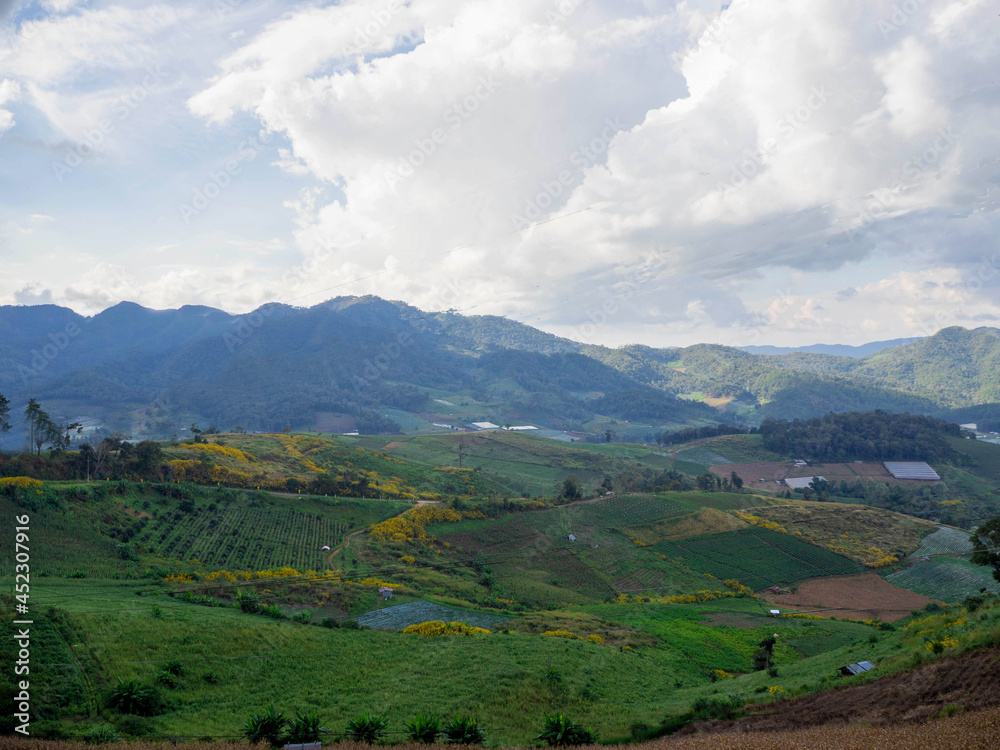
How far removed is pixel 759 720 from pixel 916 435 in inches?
8366

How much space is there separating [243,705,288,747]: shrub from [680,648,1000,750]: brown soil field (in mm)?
14469

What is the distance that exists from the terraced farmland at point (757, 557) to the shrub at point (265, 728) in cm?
6775

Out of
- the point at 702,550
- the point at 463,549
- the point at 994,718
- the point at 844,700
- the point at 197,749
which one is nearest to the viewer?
the point at 994,718

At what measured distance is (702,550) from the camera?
82.2 m

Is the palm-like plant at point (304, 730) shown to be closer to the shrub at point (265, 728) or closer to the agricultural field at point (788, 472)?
the shrub at point (265, 728)

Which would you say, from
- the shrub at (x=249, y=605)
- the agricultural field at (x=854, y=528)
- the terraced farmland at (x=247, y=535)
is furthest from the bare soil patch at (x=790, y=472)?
the shrub at (x=249, y=605)

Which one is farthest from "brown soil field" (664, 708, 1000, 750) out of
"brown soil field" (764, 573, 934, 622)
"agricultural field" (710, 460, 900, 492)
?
"agricultural field" (710, 460, 900, 492)

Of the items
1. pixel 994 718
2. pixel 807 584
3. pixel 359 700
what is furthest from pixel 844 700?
pixel 807 584

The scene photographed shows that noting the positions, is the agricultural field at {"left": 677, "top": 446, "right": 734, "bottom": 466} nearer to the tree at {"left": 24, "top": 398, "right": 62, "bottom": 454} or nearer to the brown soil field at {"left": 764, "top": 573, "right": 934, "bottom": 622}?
the brown soil field at {"left": 764, "top": 573, "right": 934, "bottom": 622}

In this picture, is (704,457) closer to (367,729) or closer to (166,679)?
(367,729)

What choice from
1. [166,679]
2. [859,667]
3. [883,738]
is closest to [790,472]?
[859,667]

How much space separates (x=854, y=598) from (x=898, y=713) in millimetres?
61959

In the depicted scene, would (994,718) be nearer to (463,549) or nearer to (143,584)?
(143,584)

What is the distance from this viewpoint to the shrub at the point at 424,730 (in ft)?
68.8
